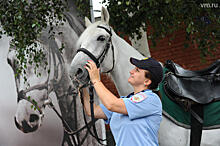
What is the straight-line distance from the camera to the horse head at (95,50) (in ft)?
4.80

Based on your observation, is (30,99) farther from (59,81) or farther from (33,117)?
(59,81)

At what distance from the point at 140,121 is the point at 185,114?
0.60 meters

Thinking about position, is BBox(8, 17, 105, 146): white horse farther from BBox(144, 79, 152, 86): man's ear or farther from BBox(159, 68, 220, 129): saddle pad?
BBox(144, 79, 152, 86): man's ear

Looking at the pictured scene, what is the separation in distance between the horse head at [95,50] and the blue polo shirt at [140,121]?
17.2 inches

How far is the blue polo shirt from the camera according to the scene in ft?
3.51

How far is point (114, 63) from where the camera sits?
5.49 ft

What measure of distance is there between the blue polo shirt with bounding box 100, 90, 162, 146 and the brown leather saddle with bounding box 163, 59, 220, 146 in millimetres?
471

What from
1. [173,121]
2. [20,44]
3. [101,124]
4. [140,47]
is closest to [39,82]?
[20,44]

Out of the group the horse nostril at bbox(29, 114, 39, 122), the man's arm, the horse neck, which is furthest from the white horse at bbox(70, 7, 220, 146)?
the horse nostril at bbox(29, 114, 39, 122)

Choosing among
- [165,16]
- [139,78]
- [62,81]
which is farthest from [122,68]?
[62,81]

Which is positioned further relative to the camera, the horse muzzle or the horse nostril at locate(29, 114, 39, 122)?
the horse nostril at locate(29, 114, 39, 122)

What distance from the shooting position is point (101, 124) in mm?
2859

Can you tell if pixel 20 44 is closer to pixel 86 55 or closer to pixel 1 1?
pixel 1 1

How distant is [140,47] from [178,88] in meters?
1.24
